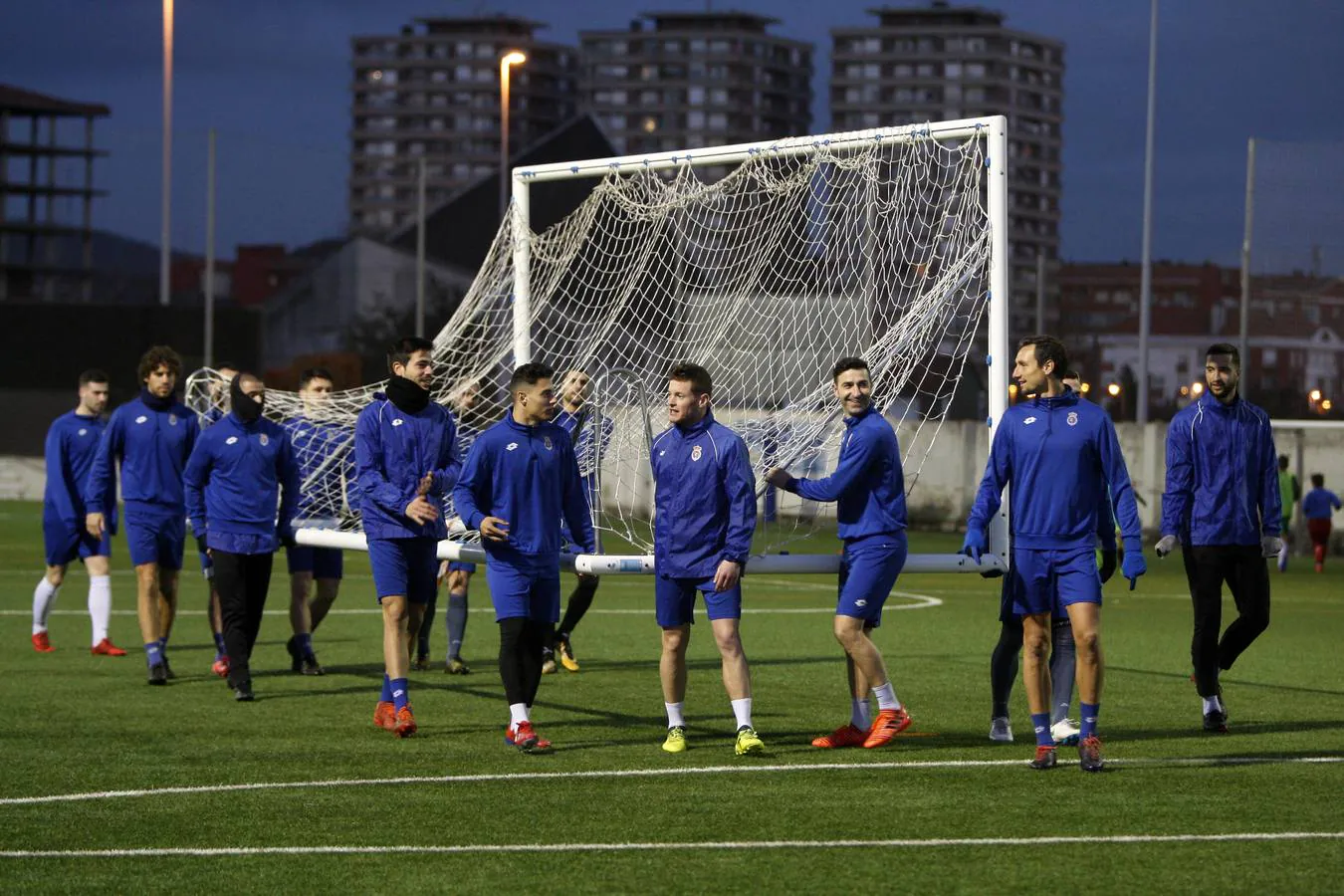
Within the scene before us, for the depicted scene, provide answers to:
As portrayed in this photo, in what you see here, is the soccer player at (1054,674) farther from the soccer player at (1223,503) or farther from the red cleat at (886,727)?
the soccer player at (1223,503)

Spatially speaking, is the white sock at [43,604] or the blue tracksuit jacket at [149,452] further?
the white sock at [43,604]

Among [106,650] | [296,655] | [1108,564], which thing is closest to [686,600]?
[1108,564]

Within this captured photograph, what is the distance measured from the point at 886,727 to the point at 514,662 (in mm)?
1996

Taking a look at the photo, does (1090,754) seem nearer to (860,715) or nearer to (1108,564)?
(860,715)

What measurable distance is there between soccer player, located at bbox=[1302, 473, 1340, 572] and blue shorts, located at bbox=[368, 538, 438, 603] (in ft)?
74.4

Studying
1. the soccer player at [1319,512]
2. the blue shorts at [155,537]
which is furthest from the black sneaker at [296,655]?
the soccer player at [1319,512]

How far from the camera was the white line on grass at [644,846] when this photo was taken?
744cm

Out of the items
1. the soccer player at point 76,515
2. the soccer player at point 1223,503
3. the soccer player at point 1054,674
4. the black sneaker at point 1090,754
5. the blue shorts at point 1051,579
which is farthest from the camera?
the soccer player at point 76,515

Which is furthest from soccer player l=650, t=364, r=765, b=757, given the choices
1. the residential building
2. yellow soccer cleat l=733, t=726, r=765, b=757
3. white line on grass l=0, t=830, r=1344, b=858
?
the residential building

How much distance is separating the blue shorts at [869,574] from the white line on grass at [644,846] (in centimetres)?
259

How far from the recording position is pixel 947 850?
7.50 meters

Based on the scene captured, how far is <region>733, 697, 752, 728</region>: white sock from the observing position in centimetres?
1010

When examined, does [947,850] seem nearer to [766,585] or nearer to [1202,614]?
[1202,614]

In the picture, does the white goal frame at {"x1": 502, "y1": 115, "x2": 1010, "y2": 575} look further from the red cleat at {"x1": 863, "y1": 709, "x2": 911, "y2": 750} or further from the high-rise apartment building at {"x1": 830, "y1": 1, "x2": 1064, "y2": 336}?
the high-rise apartment building at {"x1": 830, "y1": 1, "x2": 1064, "y2": 336}
